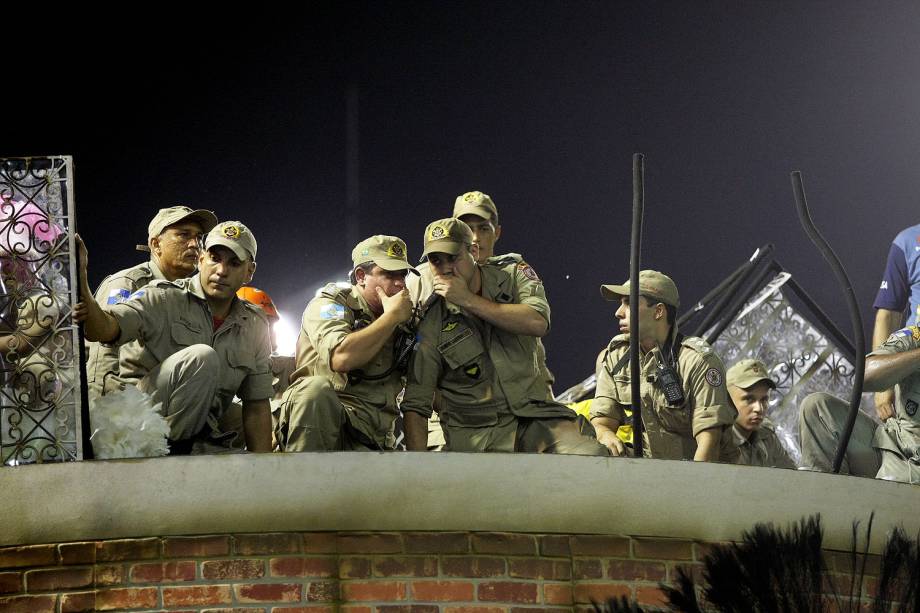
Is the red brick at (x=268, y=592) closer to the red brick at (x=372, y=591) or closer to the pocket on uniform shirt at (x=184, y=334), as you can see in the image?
the red brick at (x=372, y=591)

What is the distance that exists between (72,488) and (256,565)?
55 centimetres

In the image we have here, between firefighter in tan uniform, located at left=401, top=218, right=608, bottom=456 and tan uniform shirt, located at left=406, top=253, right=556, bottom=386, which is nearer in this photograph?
firefighter in tan uniform, located at left=401, top=218, right=608, bottom=456

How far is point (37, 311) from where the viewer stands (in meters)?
4.30

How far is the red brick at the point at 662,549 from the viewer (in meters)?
4.20

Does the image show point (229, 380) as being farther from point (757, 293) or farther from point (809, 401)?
point (757, 293)

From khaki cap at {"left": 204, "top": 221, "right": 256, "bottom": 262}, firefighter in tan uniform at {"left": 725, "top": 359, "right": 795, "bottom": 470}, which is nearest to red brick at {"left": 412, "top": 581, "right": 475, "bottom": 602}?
khaki cap at {"left": 204, "top": 221, "right": 256, "bottom": 262}

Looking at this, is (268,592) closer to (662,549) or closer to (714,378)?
(662,549)

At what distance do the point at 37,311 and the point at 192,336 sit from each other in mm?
657

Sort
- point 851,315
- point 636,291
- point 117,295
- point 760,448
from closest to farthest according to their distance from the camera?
point 636,291, point 851,315, point 117,295, point 760,448

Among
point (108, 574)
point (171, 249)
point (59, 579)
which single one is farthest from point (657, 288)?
point (59, 579)

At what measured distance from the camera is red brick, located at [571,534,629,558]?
13.7ft

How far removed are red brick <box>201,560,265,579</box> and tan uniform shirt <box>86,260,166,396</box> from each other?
843 mm

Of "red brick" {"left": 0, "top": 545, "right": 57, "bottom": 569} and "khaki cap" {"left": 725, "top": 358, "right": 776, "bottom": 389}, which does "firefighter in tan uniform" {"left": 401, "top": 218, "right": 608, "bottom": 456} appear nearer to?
"khaki cap" {"left": 725, "top": 358, "right": 776, "bottom": 389}

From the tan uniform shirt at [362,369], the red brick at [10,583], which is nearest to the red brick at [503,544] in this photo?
the tan uniform shirt at [362,369]
